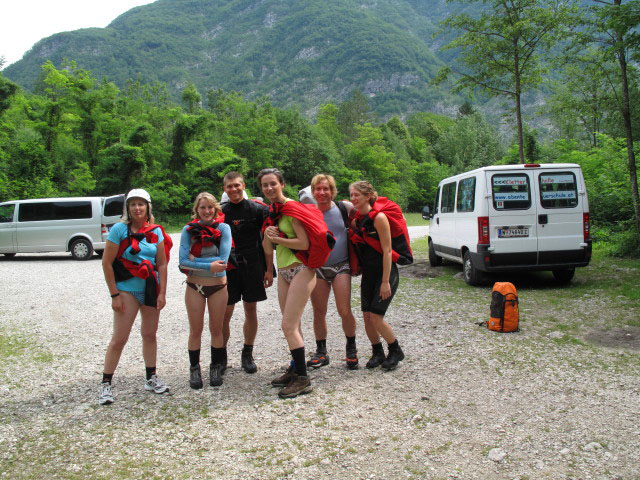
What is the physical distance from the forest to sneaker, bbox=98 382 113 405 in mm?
9848

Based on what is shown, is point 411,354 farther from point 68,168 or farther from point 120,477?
point 68,168

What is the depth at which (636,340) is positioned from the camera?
18.7 ft

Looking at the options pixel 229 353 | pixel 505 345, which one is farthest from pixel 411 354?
pixel 229 353

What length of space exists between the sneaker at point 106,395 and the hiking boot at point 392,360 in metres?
2.50

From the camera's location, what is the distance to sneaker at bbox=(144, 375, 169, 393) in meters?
4.44

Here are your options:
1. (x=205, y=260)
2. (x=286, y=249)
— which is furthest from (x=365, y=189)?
(x=205, y=260)

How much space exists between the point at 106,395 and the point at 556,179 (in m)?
7.82

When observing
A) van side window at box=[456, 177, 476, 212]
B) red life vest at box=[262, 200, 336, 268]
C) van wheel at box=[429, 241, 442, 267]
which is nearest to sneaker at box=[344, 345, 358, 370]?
red life vest at box=[262, 200, 336, 268]

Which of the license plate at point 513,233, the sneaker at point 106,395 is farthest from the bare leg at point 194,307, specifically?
the license plate at point 513,233

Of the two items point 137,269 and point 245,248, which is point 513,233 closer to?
point 245,248

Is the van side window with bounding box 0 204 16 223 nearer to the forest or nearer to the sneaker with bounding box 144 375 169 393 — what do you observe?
the forest

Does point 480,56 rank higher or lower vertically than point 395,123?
lower

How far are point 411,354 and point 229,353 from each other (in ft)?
6.74

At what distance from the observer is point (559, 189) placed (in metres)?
8.71
